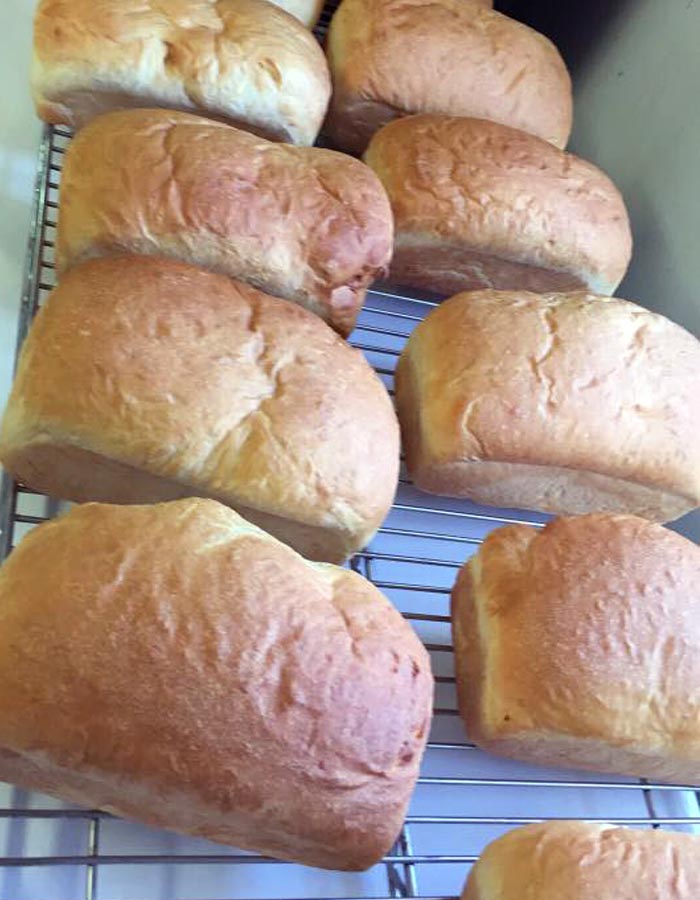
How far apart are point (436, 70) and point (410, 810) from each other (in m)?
1.35

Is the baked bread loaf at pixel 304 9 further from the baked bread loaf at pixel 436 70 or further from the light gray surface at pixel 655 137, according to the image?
the light gray surface at pixel 655 137

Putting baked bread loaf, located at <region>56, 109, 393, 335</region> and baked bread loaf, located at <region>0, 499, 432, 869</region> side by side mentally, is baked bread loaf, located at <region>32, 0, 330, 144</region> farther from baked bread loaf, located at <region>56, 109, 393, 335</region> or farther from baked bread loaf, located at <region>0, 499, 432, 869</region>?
baked bread loaf, located at <region>0, 499, 432, 869</region>

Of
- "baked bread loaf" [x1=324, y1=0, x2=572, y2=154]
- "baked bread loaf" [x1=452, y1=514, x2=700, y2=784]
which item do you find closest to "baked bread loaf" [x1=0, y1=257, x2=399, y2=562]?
"baked bread loaf" [x1=452, y1=514, x2=700, y2=784]

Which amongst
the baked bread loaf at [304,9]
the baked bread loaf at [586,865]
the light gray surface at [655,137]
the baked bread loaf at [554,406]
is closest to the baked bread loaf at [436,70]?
the baked bread loaf at [304,9]

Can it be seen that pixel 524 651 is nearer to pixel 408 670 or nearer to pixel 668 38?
pixel 408 670

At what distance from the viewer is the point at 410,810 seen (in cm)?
133

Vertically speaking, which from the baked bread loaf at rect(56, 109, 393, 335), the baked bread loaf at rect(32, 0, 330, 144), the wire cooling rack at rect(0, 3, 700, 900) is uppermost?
the baked bread loaf at rect(32, 0, 330, 144)

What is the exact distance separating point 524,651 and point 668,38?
1.38 m

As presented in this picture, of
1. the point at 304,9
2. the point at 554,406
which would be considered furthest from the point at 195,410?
the point at 304,9

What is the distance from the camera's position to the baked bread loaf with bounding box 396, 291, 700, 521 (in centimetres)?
148

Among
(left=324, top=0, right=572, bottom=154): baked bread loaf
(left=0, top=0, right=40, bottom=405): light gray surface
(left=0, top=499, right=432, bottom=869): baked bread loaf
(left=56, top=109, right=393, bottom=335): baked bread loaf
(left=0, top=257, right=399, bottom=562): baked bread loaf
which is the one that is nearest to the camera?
(left=0, top=499, right=432, bottom=869): baked bread loaf

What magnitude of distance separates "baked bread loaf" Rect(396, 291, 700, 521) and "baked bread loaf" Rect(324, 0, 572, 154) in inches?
19.9

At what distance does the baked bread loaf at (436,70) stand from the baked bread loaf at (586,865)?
1.34 m

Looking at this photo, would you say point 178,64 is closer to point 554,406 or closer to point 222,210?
point 222,210
